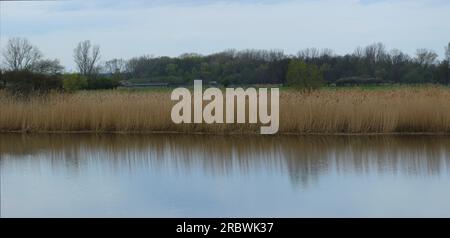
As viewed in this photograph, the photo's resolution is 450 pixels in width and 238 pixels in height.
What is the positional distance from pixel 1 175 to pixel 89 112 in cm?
537

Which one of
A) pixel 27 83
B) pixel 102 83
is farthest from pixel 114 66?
pixel 27 83

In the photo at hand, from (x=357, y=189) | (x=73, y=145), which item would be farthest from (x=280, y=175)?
(x=73, y=145)

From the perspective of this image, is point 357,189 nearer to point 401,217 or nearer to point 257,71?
point 401,217

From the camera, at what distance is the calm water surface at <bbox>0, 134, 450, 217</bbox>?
496 cm

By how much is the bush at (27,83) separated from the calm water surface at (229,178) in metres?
5.19

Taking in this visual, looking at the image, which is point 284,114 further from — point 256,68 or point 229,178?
point 256,68

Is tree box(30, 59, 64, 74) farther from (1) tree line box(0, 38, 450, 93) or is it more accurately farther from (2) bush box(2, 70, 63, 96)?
(2) bush box(2, 70, 63, 96)

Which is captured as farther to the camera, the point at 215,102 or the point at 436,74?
the point at 436,74

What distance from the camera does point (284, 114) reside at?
1089 centimetres

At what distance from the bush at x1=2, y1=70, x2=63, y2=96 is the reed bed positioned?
6.11 ft

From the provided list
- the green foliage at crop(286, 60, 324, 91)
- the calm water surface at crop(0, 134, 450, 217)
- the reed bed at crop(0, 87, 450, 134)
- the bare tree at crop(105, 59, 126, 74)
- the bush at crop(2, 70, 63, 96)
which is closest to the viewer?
the calm water surface at crop(0, 134, 450, 217)

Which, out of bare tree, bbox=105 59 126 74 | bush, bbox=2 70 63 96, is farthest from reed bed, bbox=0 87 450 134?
bare tree, bbox=105 59 126 74

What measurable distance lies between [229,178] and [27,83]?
10.3 metres

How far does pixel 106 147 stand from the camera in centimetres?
929
